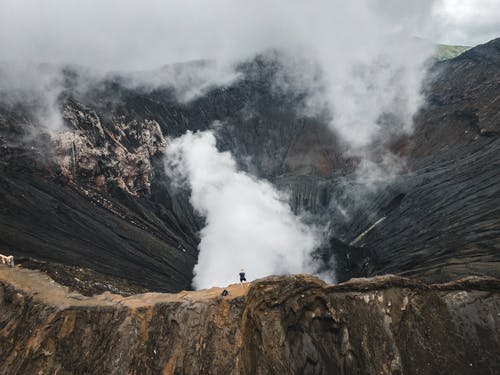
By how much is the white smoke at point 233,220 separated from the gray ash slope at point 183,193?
127 inches

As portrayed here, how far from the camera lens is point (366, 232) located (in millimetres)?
54312

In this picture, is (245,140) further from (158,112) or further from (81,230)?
(81,230)

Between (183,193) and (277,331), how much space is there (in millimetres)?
59865

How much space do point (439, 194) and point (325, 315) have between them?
38533 mm

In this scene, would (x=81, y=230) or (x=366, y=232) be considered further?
(x=366, y=232)

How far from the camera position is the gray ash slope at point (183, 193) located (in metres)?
39.3

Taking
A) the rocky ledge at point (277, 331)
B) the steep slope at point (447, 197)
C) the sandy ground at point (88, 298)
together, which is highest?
the steep slope at point (447, 197)

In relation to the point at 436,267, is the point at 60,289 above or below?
below

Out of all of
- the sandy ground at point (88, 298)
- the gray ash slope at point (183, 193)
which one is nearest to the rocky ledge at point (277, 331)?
the sandy ground at point (88, 298)

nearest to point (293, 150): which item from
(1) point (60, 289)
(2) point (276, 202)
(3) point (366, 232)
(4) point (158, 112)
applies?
(2) point (276, 202)

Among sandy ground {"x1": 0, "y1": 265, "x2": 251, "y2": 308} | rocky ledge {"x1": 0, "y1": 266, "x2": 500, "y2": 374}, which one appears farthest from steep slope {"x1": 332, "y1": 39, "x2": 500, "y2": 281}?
sandy ground {"x1": 0, "y1": 265, "x2": 251, "y2": 308}

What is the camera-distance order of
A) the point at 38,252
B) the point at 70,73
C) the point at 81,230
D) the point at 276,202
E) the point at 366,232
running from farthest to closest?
the point at 276,202 < the point at 70,73 < the point at 366,232 < the point at 81,230 < the point at 38,252

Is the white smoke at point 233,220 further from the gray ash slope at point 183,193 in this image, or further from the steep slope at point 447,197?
the steep slope at point 447,197

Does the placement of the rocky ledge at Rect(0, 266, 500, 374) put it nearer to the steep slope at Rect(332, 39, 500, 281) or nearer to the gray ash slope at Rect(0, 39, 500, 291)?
the steep slope at Rect(332, 39, 500, 281)
